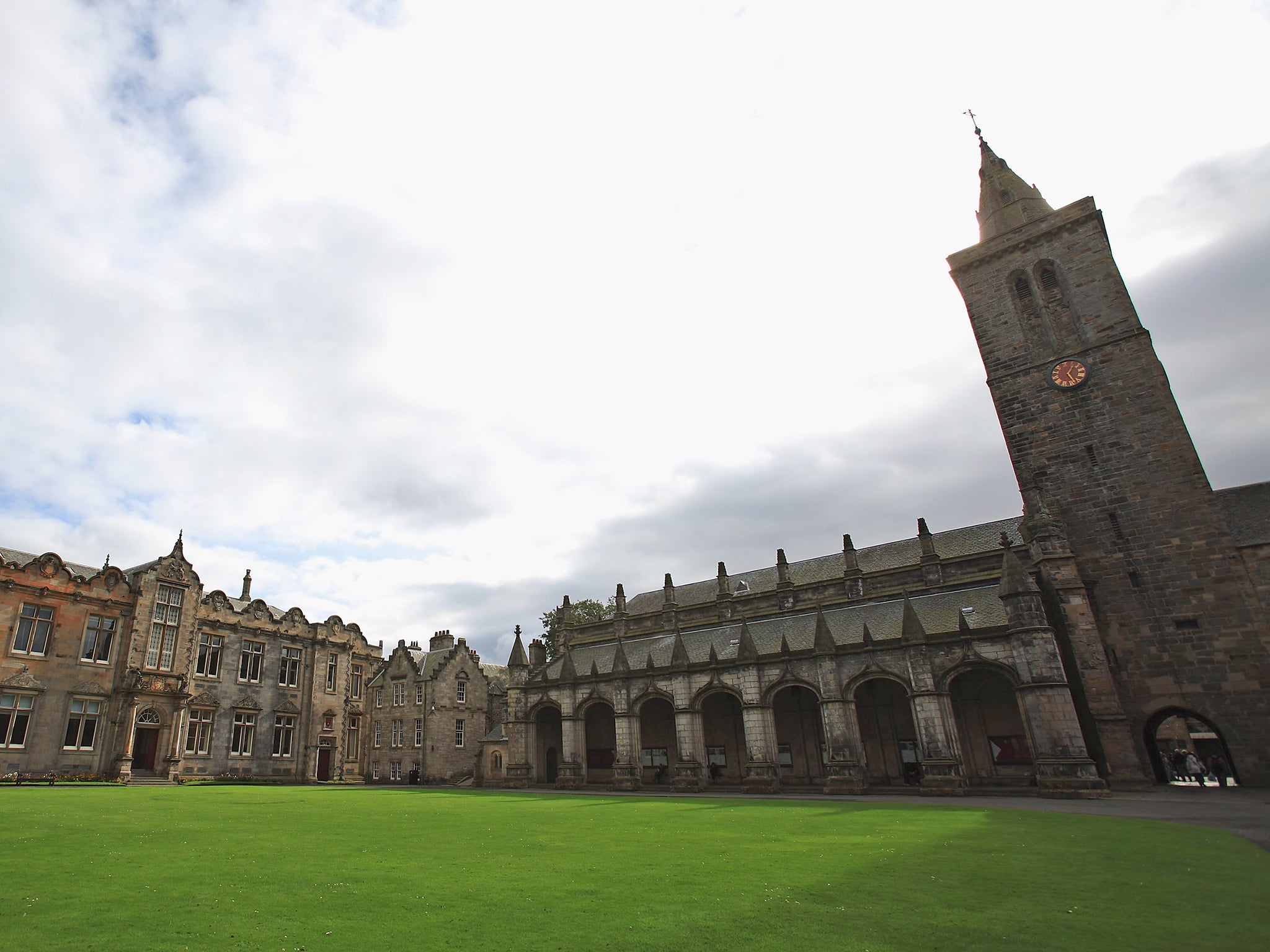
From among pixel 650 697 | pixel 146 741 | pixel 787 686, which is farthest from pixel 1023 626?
pixel 146 741

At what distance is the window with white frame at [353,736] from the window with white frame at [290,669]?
6.53 m

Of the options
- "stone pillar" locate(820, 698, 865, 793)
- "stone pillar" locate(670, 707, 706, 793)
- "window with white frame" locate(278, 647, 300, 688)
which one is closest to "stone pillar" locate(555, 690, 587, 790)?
"stone pillar" locate(670, 707, 706, 793)

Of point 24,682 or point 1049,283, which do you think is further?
point 1049,283

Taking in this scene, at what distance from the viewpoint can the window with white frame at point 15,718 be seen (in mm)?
32312

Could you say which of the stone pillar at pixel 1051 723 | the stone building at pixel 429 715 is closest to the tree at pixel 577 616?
the stone building at pixel 429 715

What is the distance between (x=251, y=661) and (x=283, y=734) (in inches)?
217

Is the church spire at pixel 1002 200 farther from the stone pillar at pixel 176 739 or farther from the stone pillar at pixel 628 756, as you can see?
the stone pillar at pixel 176 739

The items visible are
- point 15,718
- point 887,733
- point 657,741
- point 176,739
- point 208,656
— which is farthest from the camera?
point 208,656

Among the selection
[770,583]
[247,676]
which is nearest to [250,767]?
[247,676]

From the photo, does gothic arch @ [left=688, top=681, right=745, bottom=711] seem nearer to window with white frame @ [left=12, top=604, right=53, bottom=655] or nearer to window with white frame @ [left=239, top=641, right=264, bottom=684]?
window with white frame @ [left=239, top=641, right=264, bottom=684]

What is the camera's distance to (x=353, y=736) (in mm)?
51312

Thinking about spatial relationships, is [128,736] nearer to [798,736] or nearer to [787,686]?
[787,686]

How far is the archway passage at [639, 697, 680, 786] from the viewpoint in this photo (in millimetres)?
Result: 40281

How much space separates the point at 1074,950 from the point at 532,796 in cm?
2793
